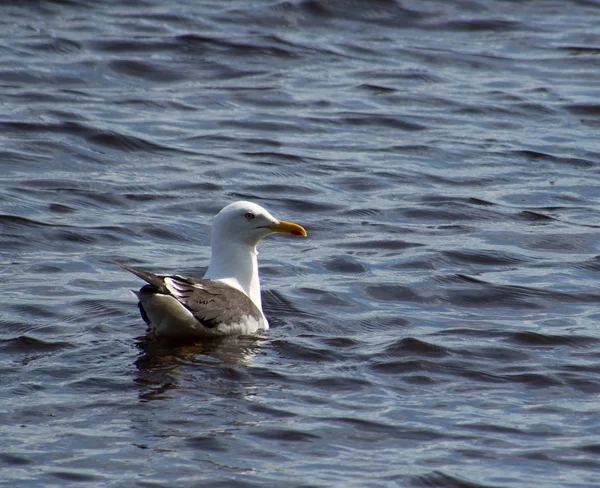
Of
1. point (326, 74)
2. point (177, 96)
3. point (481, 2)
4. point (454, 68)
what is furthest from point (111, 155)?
point (481, 2)

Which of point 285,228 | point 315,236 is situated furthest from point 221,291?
point 315,236

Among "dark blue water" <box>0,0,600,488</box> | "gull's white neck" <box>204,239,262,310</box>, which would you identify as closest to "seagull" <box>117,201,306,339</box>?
"gull's white neck" <box>204,239,262,310</box>

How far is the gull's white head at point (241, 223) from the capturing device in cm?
894

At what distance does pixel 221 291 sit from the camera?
844cm

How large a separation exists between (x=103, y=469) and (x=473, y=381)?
2558 millimetres

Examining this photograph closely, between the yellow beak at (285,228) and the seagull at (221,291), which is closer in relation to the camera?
the seagull at (221,291)

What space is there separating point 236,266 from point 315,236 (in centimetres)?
213

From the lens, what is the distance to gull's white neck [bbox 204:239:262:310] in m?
Result: 8.89

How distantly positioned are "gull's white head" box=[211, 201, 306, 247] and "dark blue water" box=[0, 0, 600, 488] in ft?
2.15

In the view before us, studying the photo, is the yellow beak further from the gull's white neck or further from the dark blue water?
the dark blue water

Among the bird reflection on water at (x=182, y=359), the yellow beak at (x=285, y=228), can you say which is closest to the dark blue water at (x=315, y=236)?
the bird reflection on water at (x=182, y=359)

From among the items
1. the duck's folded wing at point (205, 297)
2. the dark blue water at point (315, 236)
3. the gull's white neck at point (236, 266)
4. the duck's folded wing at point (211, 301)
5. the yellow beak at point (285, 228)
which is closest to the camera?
the dark blue water at point (315, 236)

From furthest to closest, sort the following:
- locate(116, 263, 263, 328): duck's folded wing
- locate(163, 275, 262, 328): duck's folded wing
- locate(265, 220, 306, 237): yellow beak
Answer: locate(265, 220, 306, 237): yellow beak
locate(163, 275, 262, 328): duck's folded wing
locate(116, 263, 263, 328): duck's folded wing

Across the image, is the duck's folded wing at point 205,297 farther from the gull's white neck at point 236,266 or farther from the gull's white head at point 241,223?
the gull's white head at point 241,223
